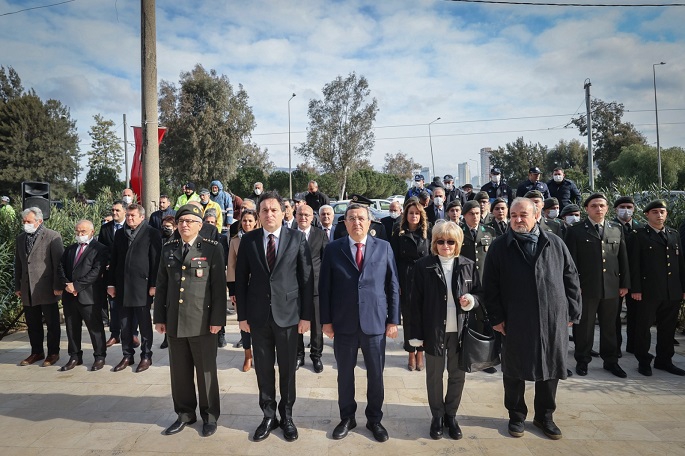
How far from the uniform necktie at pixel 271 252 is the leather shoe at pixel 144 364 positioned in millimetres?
2744

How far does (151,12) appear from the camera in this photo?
7.80 meters

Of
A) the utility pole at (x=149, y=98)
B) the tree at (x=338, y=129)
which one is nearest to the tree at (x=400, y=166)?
the tree at (x=338, y=129)

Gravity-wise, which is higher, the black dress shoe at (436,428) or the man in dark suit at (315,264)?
the man in dark suit at (315,264)

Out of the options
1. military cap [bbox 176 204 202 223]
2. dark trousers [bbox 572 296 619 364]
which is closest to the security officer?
dark trousers [bbox 572 296 619 364]

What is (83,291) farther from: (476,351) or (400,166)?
(400,166)

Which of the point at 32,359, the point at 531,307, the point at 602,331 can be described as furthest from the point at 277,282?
the point at 32,359

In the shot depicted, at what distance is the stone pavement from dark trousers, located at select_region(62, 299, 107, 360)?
0.82 feet

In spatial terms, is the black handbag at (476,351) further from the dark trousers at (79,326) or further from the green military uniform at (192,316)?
the dark trousers at (79,326)

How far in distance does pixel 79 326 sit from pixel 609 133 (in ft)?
160

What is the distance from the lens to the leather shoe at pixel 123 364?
17.6 feet

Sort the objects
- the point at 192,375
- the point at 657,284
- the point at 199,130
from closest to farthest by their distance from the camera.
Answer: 1. the point at 192,375
2. the point at 657,284
3. the point at 199,130

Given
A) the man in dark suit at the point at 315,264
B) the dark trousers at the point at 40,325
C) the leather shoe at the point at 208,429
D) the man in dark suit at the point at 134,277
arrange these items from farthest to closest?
the dark trousers at the point at 40,325, the man in dark suit at the point at 134,277, the man in dark suit at the point at 315,264, the leather shoe at the point at 208,429

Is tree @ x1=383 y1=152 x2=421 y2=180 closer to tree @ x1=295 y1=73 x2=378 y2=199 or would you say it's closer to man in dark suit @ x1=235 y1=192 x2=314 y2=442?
tree @ x1=295 y1=73 x2=378 y2=199

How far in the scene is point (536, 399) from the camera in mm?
3805
